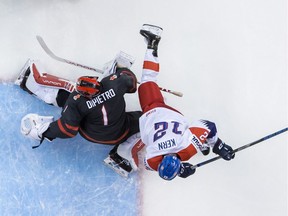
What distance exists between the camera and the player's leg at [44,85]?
148 inches

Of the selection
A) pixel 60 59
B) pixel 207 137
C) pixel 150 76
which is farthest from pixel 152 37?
pixel 207 137

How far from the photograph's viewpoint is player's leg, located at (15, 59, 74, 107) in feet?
12.4

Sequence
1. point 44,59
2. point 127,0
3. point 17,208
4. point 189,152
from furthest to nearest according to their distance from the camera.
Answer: point 127,0 < point 44,59 < point 17,208 < point 189,152

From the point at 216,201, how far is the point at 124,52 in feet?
4.96

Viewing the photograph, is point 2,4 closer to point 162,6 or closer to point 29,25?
point 29,25

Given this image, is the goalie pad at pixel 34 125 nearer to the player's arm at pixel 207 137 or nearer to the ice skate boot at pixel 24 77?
the ice skate boot at pixel 24 77

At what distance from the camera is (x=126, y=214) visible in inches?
153

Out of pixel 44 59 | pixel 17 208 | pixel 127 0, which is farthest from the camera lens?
pixel 127 0

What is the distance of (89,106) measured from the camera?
3.28 metres

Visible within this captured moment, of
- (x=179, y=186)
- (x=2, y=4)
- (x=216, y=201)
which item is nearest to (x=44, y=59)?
(x=2, y=4)

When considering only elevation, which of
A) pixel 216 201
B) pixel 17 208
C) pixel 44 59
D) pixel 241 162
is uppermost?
pixel 44 59

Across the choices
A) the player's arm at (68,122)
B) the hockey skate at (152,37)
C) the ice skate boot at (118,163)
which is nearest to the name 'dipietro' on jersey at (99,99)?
the player's arm at (68,122)

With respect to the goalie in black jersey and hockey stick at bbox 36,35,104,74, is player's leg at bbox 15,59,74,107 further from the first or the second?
hockey stick at bbox 36,35,104,74

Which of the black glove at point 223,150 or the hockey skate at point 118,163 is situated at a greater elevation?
the black glove at point 223,150
